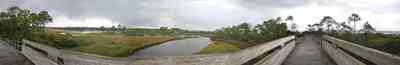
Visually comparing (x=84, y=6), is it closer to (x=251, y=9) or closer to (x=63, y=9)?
(x=63, y=9)

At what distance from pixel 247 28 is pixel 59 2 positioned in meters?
2.05

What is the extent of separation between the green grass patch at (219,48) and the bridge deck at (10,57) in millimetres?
7102

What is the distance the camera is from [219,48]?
4.36m

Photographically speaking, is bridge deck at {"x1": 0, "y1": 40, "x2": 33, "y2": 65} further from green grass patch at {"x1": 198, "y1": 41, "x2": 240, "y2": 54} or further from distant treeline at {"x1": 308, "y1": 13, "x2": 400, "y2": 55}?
distant treeline at {"x1": 308, "y1": 13, "x2": 400, "y2": 55}

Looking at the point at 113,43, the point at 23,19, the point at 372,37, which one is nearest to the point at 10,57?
the point at 23,19

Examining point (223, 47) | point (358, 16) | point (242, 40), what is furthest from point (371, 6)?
point (223, 47)

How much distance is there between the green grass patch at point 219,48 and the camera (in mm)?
4092

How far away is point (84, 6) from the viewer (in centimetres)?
416

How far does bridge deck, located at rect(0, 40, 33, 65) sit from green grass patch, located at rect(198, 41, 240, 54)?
23.3 feet

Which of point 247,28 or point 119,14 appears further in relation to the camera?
point 247,28

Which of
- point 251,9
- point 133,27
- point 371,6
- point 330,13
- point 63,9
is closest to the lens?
point 133,27

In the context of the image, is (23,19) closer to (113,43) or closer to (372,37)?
(113,43)

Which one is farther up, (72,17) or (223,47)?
(72,17)

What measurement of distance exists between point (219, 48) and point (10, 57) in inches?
377
